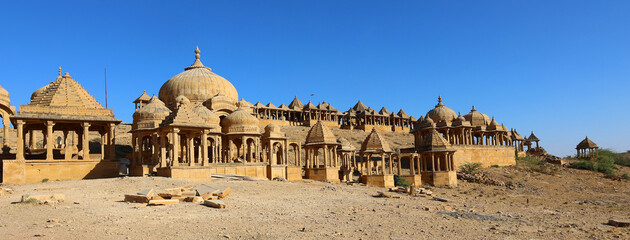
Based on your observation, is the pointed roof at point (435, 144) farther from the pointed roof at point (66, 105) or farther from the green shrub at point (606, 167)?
the pointed roof at point (66, 105)

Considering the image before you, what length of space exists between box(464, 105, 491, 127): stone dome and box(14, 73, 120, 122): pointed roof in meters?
35.1

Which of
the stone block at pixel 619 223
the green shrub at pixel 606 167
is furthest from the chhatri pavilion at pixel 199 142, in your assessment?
the stone block at pixel 619 223

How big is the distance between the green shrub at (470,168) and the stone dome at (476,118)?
881 centimetres

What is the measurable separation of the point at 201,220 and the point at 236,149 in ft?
97.1

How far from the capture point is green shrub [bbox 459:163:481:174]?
4041 cm

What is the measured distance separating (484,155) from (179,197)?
3461 centimetres

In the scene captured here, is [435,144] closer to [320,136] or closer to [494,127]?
[320,136]

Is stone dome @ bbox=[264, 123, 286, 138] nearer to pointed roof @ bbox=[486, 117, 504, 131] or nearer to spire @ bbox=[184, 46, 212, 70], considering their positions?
spire @ bbox=[184, 46, 212, 70]

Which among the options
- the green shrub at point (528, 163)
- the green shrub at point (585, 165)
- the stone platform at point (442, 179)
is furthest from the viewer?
the green shrub at point (585, 165)

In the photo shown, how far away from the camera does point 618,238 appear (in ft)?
47.0

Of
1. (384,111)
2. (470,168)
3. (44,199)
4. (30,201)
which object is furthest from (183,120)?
(384,111)

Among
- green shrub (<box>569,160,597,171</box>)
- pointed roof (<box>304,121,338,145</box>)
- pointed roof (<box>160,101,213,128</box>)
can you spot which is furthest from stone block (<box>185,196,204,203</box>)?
green shrub (<box>569,160,597,171</box>)

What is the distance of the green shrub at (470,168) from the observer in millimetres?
40409

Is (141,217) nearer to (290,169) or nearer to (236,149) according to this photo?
(290,169)
